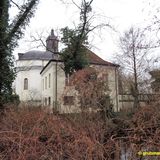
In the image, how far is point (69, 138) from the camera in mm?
4312

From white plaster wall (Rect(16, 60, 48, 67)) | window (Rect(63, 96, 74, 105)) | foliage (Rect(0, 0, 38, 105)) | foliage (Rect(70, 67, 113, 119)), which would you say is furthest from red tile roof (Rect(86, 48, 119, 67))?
white plaster wall (Rect(16, 60, 48, 67))

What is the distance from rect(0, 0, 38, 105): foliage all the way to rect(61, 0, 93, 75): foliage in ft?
22.7

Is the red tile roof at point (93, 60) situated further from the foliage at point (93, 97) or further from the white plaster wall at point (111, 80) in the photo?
the foliage at point (93, 97)

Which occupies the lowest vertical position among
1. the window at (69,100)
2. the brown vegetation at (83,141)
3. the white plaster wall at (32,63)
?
the brown vegetation at (83,141)

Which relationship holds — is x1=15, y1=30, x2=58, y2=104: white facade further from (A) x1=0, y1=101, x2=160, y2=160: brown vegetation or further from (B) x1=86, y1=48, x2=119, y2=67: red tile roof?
(A) x1=0, y1=101, x2=160, y2=160: brown vegetation

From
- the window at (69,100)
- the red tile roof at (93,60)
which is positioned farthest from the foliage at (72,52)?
the window at (69,100)

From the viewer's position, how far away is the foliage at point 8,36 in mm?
15586

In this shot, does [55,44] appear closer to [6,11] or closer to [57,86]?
[57,86]

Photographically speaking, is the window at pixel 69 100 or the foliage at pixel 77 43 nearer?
the window at pixel 69 100

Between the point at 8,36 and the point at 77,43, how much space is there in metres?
8.98

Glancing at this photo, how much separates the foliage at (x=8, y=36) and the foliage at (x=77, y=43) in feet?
22.7

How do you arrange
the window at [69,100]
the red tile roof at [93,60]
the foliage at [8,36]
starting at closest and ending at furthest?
the window at [69,100] → the foliage at [8,36] → the red tile roof at [93,60]

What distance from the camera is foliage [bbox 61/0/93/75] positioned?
23.6 meters

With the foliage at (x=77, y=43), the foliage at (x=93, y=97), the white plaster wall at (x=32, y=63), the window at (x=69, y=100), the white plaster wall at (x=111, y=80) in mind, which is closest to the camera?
the foliage at (x=93, y=97)
